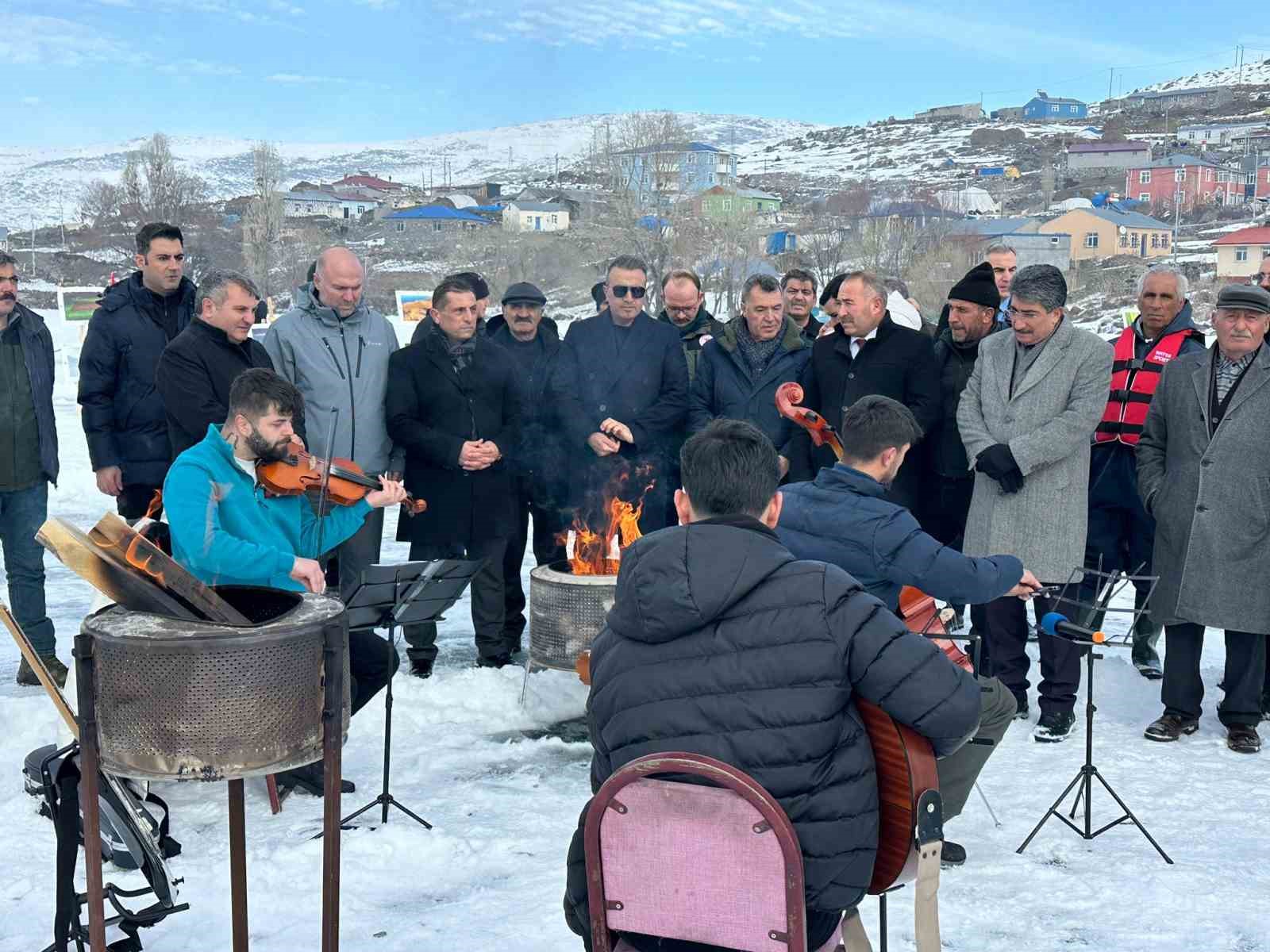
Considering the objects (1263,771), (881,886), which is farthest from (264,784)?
(1263,771)

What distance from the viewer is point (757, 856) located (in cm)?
235

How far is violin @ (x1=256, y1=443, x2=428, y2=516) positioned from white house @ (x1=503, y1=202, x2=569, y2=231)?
11183cm

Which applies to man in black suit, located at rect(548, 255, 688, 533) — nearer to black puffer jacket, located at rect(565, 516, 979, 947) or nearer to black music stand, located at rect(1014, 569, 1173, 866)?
black music stand, located at rect(1014, 569, 1173, 866)

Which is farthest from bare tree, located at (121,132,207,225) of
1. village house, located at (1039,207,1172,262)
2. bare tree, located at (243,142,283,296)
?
village house, located at (1039,207,1172,262)

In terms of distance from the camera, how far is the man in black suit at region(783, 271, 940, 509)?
6.58 metres

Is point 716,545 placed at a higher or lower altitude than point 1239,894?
higher

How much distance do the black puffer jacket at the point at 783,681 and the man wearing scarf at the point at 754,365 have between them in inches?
177

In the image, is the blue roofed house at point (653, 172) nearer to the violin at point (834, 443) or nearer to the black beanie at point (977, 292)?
the black beanie at point (977, 292)

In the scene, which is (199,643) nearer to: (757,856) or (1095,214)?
(757,856)

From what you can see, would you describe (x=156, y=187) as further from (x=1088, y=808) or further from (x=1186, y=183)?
(x=1186, y=183)

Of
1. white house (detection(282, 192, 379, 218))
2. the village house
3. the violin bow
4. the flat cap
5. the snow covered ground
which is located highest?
white house (detection(282, 192, 379, 218))

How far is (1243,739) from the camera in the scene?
18.9 feet

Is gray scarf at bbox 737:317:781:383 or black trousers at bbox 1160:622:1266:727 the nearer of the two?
black trousers at bbox 1160:622:1266:727

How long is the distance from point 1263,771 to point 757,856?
4184 mm
